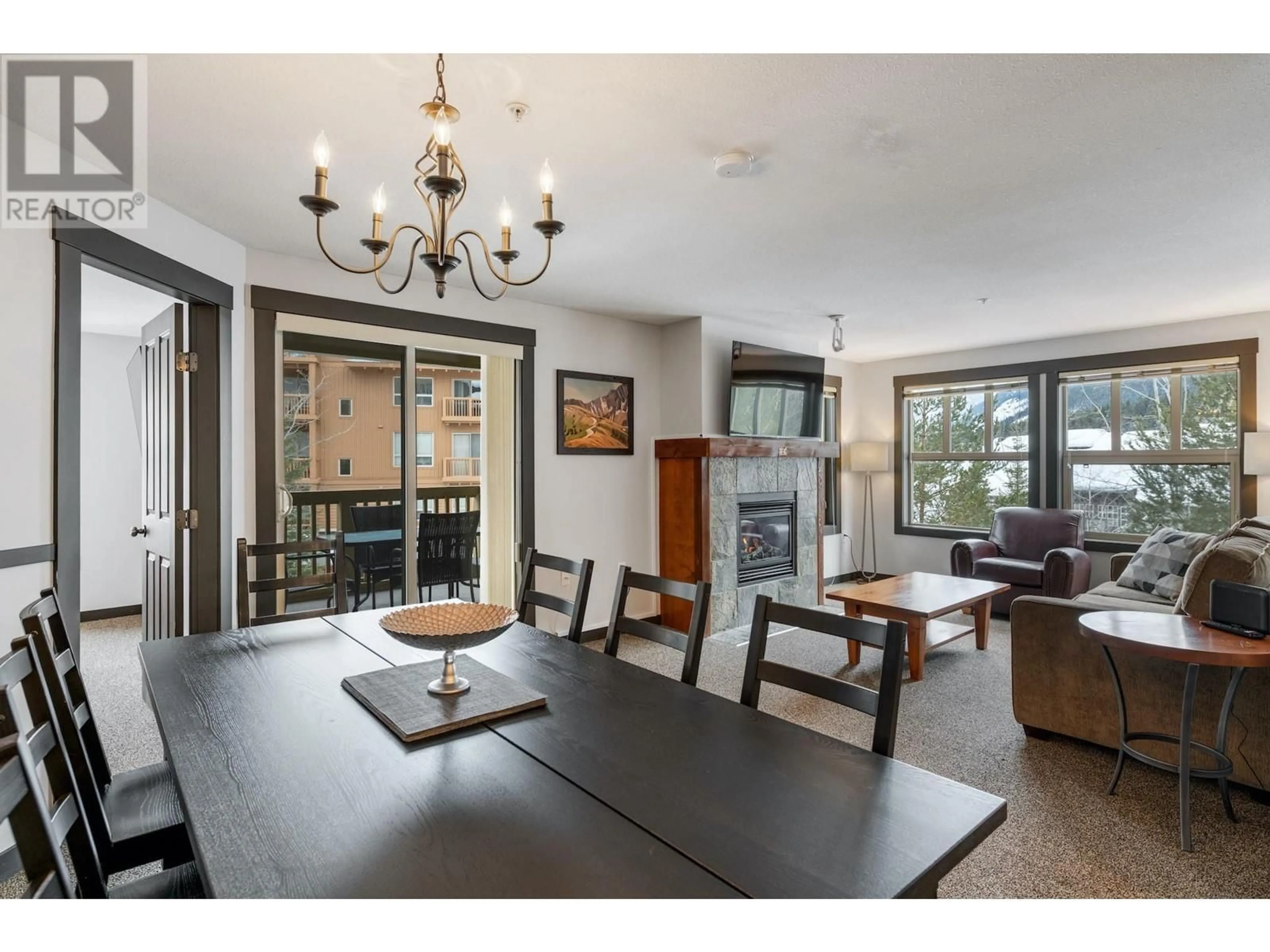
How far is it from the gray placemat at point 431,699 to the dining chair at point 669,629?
0.42 meters

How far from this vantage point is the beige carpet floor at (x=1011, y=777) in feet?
6.53

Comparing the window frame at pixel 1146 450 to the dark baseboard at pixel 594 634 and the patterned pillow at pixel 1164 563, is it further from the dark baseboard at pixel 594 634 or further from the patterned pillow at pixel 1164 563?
the dark baseboard at pixel 594 634

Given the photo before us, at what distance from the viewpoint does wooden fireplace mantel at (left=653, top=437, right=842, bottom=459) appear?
4855mm

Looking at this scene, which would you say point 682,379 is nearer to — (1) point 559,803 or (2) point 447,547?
(2) point 447,547

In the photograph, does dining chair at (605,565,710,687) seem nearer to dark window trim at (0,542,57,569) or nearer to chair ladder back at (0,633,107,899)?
chair ladder back at (0,633,107,899)

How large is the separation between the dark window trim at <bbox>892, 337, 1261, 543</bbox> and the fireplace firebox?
76.5 inches

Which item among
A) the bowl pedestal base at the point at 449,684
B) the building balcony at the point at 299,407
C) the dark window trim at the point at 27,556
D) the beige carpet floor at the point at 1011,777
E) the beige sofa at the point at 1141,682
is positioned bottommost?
the beige carpet floor at the point at 1011,777

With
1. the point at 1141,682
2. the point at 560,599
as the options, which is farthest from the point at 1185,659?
the point at 560,599

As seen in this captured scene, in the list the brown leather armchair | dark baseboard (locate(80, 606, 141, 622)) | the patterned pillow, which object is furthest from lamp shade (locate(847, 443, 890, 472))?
dark baseboard (locate(80, 606, 141, 622))

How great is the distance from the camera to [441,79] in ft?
5.63

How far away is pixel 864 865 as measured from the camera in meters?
0.97

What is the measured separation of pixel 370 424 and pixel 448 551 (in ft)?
3.27

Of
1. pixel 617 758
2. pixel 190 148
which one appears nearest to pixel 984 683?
pixel 617 758

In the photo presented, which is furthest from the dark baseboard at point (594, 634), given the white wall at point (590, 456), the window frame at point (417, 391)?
the window frame at point (417, 391)
